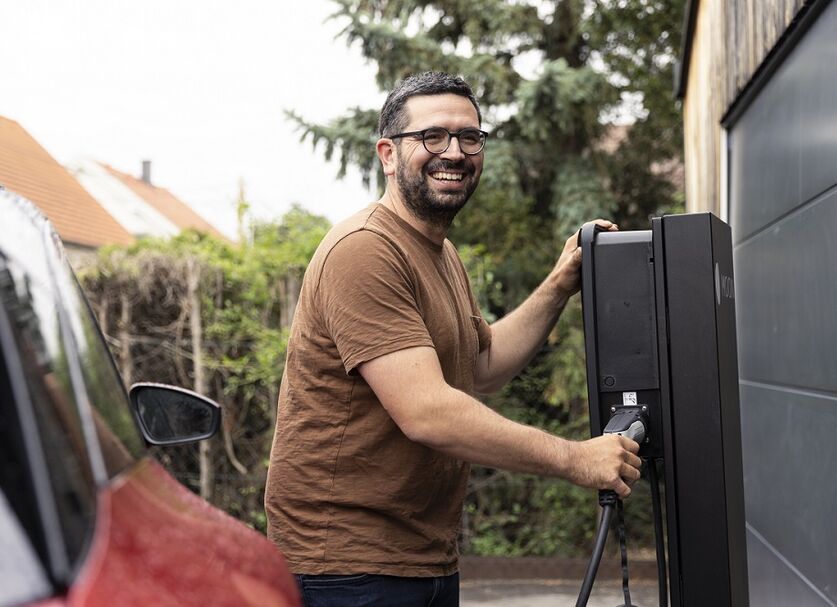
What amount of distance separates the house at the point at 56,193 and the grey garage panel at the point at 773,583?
1142 centimetres

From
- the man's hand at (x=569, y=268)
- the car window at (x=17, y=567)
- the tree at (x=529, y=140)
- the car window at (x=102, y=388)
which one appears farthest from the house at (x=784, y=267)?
the tree at (x=529, y=140)

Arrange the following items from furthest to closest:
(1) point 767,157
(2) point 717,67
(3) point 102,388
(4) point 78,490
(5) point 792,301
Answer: (2) point 717,67 → (1) point 767,157 → (5) point 792,301 → (3) point 102,388 → (4) point 78,490

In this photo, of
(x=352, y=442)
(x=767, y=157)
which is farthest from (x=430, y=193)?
(x=767, y=157)

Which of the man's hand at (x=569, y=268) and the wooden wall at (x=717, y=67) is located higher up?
the wooden wall at (x=717, y=67)

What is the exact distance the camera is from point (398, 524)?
8.32 feet

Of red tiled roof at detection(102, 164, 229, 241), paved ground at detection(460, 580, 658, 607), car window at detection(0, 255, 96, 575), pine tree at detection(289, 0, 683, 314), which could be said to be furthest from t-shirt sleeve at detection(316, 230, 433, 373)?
red tiled roof at detection(102, 164, 229, 241)

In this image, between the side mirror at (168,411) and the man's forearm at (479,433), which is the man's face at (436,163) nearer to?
the man's forearm at (479,433)

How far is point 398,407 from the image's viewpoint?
2303mm

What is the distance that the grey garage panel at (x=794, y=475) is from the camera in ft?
9.89

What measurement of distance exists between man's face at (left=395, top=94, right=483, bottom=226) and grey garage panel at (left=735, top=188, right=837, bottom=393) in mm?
1017

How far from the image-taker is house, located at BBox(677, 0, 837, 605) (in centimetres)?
302

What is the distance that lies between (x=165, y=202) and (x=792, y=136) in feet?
106

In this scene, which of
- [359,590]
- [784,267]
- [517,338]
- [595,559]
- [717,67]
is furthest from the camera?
[717,67]

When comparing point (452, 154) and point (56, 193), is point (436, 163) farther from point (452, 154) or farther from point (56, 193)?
point (56, 193)
